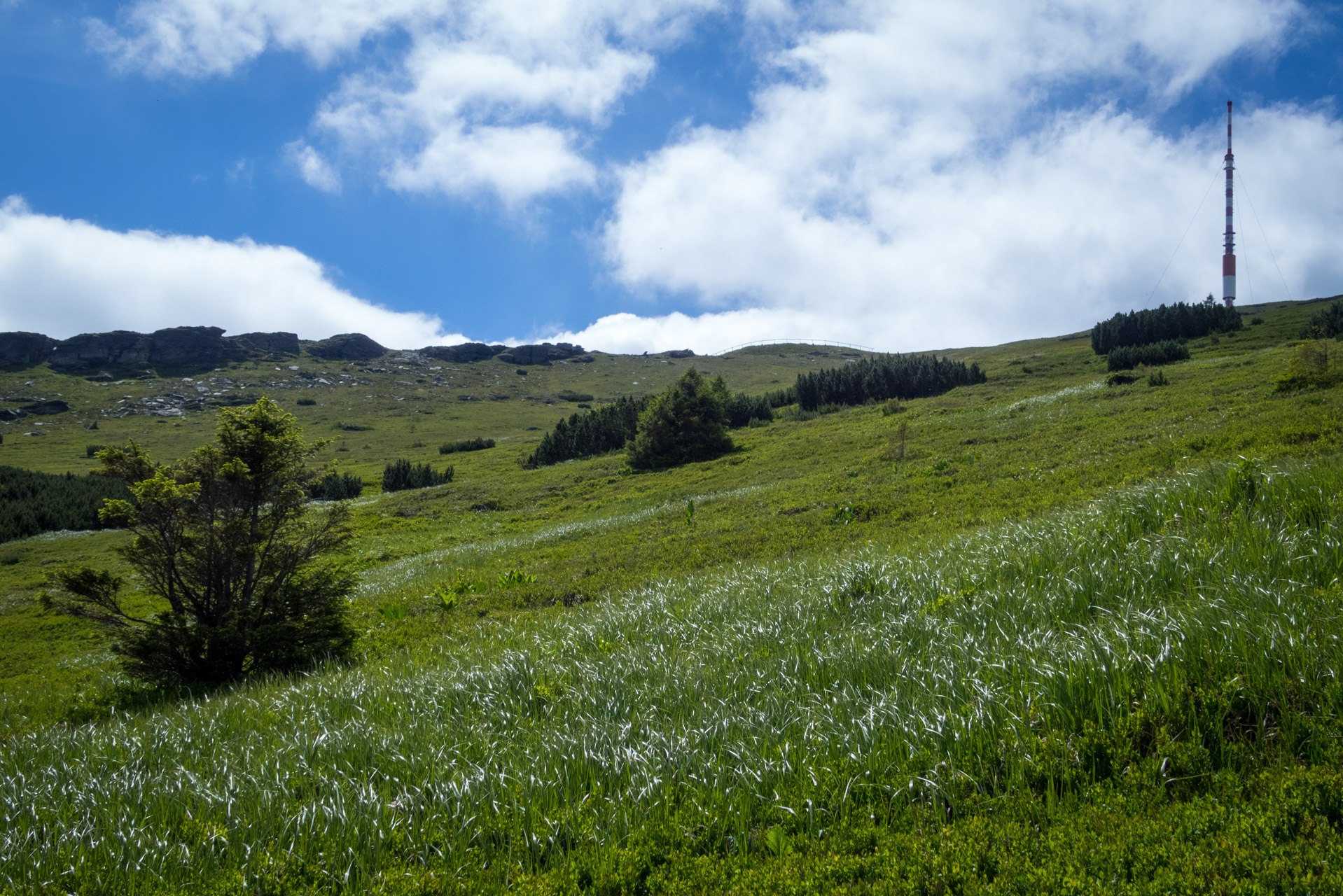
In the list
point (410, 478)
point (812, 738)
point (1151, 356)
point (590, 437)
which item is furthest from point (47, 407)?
point (1151, 356)

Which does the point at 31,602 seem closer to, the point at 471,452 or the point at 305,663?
the point at 305,663

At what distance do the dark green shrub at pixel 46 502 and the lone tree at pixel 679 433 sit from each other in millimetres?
37117

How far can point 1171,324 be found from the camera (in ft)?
233

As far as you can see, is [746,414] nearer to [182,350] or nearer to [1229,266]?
[1229,266]

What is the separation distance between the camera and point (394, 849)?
339 centimetres

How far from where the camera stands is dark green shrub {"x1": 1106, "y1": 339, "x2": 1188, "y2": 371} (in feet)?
149

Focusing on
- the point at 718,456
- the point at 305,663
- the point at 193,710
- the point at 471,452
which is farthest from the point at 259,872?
the point at 471,452

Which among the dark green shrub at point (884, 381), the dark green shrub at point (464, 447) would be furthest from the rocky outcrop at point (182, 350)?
the dark green shrub at point (884, 381)

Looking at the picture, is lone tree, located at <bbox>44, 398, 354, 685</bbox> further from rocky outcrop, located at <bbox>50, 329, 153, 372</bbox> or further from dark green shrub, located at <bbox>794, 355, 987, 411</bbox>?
rocky outcrop, located at <bbox>50, 329, 153, 372</bbox>

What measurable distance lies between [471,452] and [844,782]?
8637 centimetres

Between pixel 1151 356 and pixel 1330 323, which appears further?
pixel 1330 323

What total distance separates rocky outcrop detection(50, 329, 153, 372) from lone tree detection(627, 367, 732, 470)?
8062 inches

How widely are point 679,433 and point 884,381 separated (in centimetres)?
3527

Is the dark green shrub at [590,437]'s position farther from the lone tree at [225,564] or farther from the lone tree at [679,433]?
the lone tree at [225,564]
